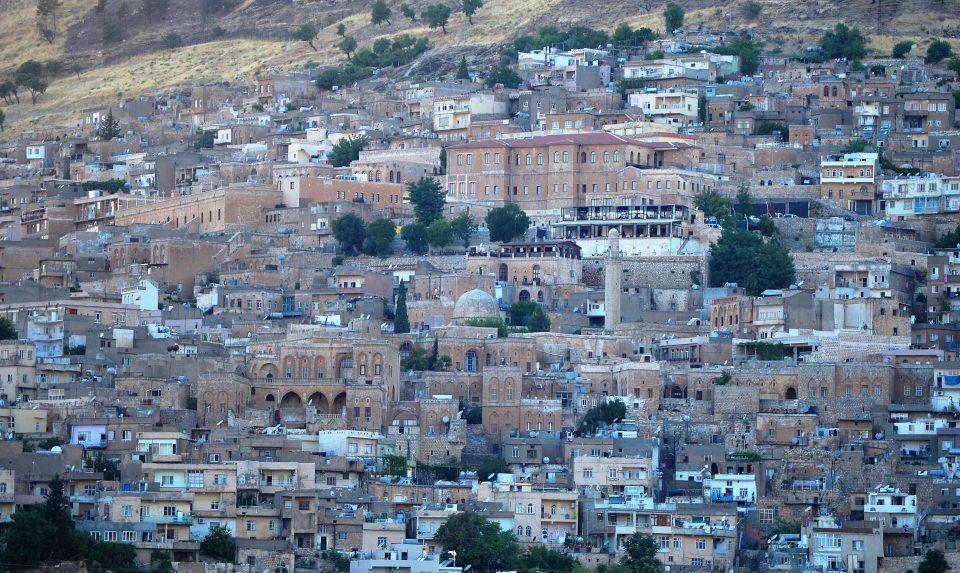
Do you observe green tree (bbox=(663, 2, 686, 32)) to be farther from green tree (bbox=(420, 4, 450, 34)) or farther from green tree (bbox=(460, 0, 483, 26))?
green tree (bbox=(420, 4, 450, 34))

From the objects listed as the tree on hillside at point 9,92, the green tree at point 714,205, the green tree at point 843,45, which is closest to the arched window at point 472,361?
the green tree at point 714,205

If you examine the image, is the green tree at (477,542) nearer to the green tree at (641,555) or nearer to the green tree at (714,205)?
the green tree at (641,555)

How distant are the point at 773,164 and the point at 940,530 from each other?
30.5 meters

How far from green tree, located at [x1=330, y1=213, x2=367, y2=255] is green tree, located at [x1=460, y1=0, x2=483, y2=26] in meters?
33.6

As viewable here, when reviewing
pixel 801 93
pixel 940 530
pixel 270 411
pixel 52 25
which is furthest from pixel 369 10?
pixel 940 530

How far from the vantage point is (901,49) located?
3782 inches

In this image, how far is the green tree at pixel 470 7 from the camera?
368ft

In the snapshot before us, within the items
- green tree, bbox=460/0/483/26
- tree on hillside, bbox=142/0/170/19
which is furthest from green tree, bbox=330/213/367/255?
tree on hillside, bbox=142/0/170/19

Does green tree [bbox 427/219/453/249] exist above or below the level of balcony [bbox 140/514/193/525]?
above

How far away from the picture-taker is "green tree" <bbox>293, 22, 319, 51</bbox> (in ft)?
383

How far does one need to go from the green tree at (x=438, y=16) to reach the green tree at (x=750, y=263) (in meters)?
37.1

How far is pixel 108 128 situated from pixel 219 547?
157 feet

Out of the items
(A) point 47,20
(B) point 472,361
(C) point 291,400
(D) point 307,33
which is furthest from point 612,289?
(A) point 47,20

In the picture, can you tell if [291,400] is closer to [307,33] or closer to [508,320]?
[508,320]
